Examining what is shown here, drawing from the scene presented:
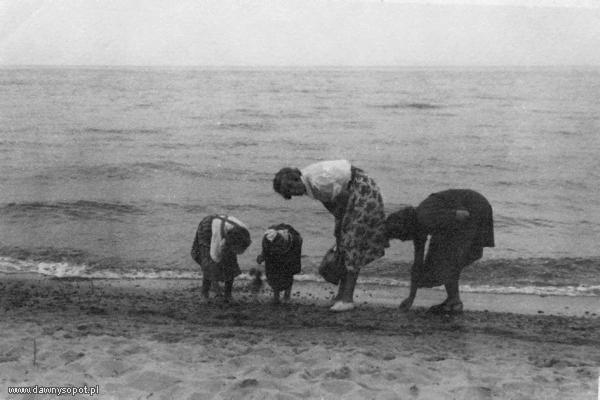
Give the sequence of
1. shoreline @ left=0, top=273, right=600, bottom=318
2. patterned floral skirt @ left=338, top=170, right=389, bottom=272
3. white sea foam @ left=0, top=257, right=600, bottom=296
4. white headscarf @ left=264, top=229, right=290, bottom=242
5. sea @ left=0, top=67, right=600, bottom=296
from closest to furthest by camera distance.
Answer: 1. patterned floral skirt @ left=338, top=170, right=389, bottom=272
2. white headscarf @ left=264, top=229, right=290, bottom=242
3. shoreline @ left=0, top=273, right=600, bottom=318
4. white sea foam @ left=0, top=257, right=600, bottom=296
5. sea @ left=0, top=67, right=600, bottom=296

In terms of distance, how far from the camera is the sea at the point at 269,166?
7023 millimetres

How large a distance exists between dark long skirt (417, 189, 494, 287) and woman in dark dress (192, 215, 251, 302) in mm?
1351

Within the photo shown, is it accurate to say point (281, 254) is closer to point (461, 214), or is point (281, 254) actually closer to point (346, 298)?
point (346, 298)

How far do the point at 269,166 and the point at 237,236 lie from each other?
25.9 ft

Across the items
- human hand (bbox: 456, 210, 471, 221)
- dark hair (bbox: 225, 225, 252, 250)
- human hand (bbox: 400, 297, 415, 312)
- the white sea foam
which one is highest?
human hand (bbox: 456, 210, 471, 221)

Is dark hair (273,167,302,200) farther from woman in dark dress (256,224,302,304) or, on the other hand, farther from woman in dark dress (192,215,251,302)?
woman in dark dress (192,215,251,302)

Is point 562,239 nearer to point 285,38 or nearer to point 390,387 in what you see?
point 390,387

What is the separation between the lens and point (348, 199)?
437cm

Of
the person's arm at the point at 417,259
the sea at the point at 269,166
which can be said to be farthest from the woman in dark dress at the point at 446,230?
the sea at the point at 269,166

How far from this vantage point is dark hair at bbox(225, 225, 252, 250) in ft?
14.9

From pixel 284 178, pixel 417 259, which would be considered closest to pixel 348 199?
pixel 284 178

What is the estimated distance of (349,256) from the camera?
439cm

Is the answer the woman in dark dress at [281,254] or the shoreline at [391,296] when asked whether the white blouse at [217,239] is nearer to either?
the woman in dark dress at [281,254]

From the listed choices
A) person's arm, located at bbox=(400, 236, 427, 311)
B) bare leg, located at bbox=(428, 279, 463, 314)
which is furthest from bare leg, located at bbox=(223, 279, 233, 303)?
bare leg, located at bbox=(428, 279, 463, 314)
